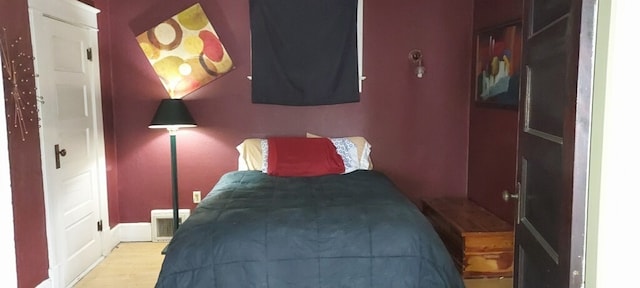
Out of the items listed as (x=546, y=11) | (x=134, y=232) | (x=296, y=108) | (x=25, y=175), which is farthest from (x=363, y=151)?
(x=546, y=11)

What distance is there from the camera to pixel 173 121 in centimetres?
368

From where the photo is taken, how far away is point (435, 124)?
4172 mm

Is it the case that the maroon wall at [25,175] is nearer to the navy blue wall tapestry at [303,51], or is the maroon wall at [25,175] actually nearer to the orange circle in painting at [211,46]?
the orange circle in painting at [211,46]

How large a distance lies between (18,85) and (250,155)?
168 centimetres

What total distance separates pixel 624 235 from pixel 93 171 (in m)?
3.49

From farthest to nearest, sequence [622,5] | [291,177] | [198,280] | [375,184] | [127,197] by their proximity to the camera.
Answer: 1. [127,197]
2. [291,177]
3. [375,184]
4. [198,280]
5. [622,5]

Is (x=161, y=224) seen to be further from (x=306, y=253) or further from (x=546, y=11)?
(x=546, y=11)

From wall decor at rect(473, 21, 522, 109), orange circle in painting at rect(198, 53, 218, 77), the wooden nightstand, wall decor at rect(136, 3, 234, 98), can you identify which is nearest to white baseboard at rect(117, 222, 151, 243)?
wall decor at rect(136, 3, 234, 98)

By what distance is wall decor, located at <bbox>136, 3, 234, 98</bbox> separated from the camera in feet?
13.0

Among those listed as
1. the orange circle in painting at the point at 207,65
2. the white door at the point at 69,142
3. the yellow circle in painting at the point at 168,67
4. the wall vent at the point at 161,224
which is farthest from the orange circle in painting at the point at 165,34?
the wall vent at the point at 161,224

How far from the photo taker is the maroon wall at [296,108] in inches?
158

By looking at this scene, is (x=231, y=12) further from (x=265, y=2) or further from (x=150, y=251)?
(x=150, y=251)

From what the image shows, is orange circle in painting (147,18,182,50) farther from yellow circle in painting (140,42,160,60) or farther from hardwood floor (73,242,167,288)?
hardwood floor (73,242,167,288)

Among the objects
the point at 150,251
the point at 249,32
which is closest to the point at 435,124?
the point at 249,32
